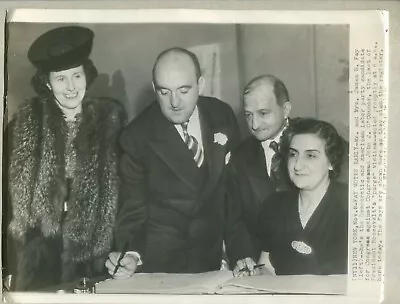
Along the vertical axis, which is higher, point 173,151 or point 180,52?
point 180,52

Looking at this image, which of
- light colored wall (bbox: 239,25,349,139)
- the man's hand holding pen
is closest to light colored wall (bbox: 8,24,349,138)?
light colored wall (bbox: 239,25,349,139)

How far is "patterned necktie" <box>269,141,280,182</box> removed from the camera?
615mm

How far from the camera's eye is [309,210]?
2.02 ft

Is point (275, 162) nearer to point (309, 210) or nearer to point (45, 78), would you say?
point (309, 210)

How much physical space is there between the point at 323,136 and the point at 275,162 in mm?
62

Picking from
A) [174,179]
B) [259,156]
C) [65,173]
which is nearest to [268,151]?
[259,156]

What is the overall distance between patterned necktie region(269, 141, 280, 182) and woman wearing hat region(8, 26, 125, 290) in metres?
0.18

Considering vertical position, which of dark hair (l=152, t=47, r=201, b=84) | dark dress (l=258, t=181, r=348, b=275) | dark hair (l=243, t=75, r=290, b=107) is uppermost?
dark hair (l=152, t=47, r=201, b=84)

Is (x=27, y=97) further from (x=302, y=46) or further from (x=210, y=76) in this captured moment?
(x=302, y=46)

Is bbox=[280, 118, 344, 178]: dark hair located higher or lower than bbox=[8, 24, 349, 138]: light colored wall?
lower

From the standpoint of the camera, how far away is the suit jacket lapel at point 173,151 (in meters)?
0.62

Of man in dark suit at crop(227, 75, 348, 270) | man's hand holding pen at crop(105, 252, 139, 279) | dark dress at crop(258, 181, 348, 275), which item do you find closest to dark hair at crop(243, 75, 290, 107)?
man in dark suit at crop(227, 75, 348, 270)

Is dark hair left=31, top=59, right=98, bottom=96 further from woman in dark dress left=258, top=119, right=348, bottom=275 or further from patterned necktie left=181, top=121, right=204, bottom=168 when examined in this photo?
woman in dark dress left=258, top=119, right=348, bottom=275

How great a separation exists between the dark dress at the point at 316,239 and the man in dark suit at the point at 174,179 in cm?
7
